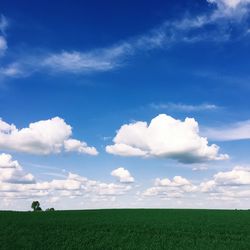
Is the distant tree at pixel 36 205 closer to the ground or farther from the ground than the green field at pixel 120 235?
farther from the ground

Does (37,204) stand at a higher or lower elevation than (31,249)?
higher

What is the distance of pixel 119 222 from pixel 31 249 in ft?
36.4

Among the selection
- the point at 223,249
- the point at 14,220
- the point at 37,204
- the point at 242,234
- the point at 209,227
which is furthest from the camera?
the point at 37,204

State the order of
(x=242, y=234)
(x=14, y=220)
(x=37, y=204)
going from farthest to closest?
(x=37, y=204)
(x=14, y=220)
(x=242, y=234)

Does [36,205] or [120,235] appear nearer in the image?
[120,235]

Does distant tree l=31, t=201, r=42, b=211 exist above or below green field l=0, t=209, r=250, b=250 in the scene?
above

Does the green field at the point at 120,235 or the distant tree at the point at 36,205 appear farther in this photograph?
the distant tree at the point at 36,205

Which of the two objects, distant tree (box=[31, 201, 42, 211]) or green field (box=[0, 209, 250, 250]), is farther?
distant tree (box=[31, 201, 42, 211])

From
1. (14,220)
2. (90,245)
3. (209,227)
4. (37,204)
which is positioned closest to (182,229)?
(209,227)

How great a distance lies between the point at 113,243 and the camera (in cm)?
2936

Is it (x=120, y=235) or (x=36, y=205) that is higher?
(x=36, y=205)

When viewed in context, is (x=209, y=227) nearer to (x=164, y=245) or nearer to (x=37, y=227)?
(x=164, y=245)

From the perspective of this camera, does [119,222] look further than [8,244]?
Yes

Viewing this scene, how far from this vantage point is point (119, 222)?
3772 centimetres
